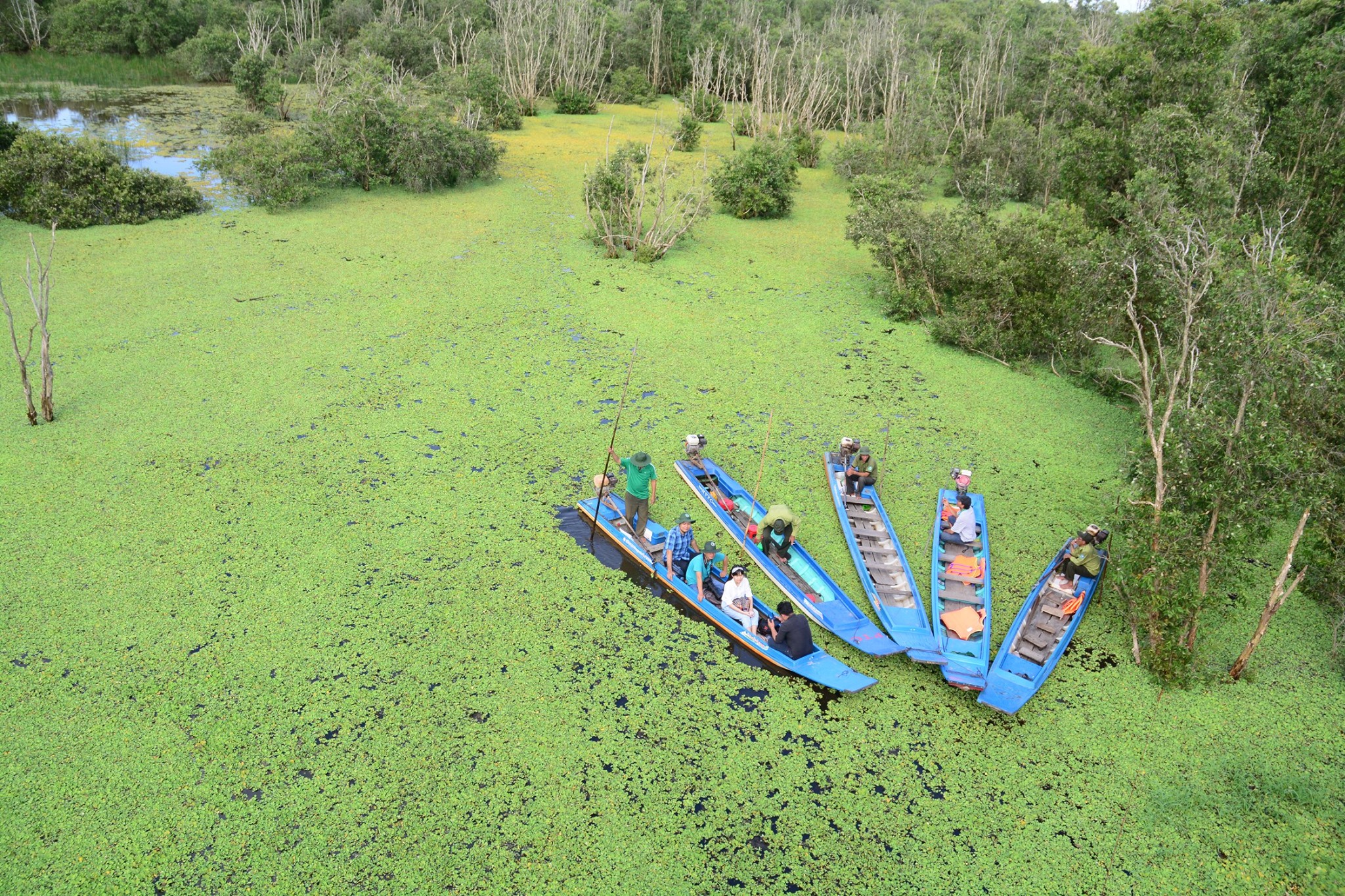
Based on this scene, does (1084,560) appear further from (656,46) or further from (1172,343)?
(656,46)

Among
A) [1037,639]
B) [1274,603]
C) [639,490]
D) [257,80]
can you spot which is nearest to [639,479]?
[639,490]

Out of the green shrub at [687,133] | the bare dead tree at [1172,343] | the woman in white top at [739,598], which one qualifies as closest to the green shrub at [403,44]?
the green shrub at [687,133]

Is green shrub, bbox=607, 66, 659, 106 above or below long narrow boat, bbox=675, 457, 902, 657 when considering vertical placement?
above

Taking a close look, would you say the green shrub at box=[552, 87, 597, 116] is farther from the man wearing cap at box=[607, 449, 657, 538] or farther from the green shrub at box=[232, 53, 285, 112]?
the man wearing cap at box=[607, 449, 657, 538]

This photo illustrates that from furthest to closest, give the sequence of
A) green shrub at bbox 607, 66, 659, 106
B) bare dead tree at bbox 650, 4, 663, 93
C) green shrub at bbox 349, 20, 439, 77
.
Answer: bare dead tree at bbox 650, 4, 663, 93
green shrub at bbox 607, 66, 659, 106
green shrub at bbox 349, 20, 439, 77

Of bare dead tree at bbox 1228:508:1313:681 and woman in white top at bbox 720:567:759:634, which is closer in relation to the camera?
bare dead tree at bbox 1228:508:1313:681

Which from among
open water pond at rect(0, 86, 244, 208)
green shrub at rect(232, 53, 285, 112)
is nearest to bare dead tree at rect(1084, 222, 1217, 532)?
open water pond at rect(0, 86, 244, 208)

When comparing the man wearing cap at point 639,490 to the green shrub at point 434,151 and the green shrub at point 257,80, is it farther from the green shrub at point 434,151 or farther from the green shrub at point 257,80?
the green shrub at point 257,80
